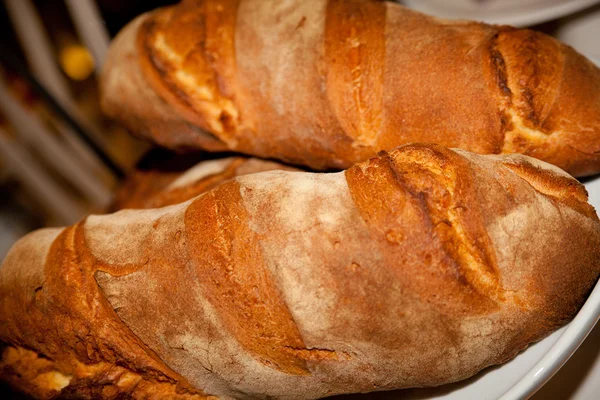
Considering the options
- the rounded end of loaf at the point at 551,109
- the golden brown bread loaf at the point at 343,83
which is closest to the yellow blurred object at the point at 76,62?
the golden brown bread loaf at the point at 343,83

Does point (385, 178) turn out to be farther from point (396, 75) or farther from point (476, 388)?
point (476, 388)

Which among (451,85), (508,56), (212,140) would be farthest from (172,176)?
(508,56)

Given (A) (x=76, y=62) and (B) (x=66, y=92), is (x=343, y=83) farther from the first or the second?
(A) (x=76, y=62)

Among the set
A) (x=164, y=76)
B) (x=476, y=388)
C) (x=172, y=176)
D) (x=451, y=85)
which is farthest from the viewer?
(x=172, y=176)

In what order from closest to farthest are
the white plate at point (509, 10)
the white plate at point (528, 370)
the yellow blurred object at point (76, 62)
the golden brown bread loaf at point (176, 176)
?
the white plate at point (528, 370) < the white plate at point (509, 10) < the golden brown bread loaf at point (176, 176) < the yellow blurred object at point (76, 62)

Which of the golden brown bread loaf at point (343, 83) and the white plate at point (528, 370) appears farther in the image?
the golden brown bread loaf at point (343, 83)

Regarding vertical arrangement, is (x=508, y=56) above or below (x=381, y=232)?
above

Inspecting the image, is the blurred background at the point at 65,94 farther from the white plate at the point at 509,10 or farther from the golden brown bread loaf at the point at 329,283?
the golden brown bread loaf at the point at 329,283

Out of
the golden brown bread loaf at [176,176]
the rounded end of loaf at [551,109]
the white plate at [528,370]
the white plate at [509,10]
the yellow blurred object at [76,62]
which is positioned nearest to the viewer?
the white plate at [528,370]
